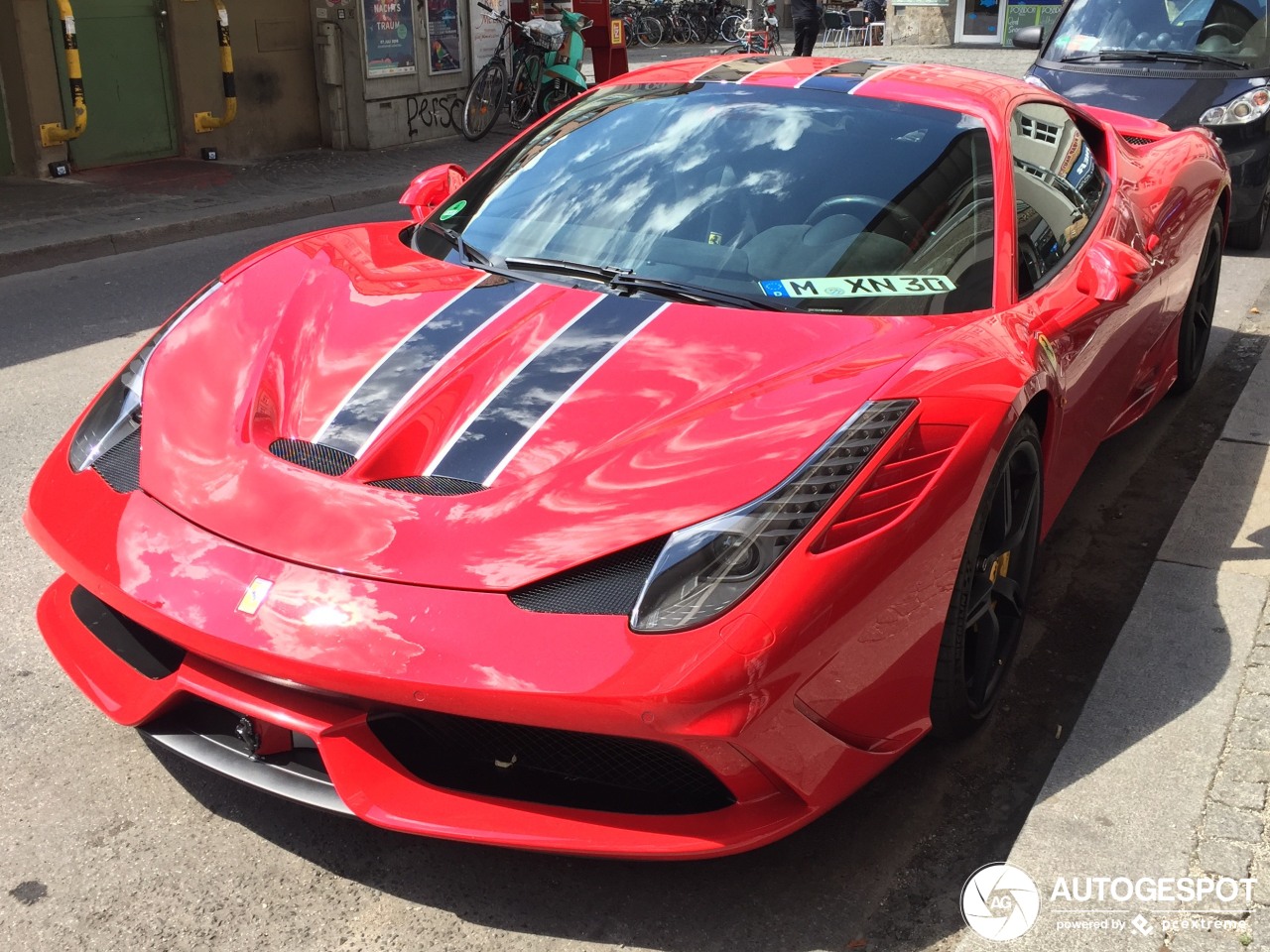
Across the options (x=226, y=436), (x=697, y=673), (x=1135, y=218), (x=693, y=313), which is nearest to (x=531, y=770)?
(x=697, y=673)

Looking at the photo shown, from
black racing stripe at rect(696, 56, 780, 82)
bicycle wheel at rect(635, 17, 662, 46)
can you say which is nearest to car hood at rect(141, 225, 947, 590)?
black racing stripe at rect(696, 56, 780, 82)

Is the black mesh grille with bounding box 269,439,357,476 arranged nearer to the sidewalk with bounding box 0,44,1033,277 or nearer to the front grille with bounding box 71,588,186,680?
the front grille with bounding box 71,588,186,680

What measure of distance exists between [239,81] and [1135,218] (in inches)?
357

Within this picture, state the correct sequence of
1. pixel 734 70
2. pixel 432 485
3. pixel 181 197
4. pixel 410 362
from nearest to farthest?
1. pixel 432 485
2. pixel 410 362
3. pixel 734 70
4. pixel 181 197

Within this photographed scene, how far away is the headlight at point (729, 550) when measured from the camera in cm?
231

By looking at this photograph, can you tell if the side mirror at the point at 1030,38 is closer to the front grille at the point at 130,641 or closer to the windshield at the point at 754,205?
the windshield at the point at 754,205

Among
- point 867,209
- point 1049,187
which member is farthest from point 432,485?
point 1049,187

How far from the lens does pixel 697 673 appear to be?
7.38 feet

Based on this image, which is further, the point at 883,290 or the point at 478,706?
the point at 883,290

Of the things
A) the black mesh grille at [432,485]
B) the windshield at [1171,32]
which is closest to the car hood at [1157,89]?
the windshield at [1171,32]

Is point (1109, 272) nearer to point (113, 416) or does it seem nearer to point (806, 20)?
point (113, 416)

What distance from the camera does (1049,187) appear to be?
152 inches

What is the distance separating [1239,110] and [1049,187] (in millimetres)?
5230

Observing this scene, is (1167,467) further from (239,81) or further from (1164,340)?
(239,81)
